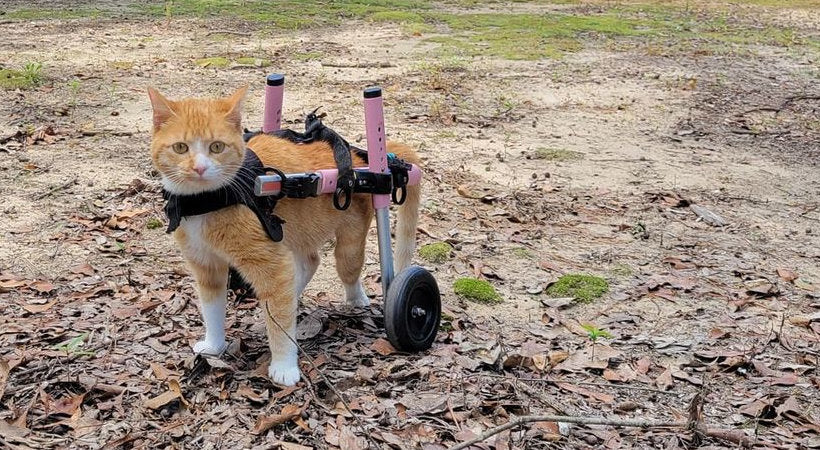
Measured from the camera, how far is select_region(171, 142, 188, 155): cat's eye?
10.8 ft

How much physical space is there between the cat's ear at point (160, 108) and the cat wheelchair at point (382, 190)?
0.50 m

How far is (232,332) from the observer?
4.04m

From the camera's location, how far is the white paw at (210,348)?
368 centimetres

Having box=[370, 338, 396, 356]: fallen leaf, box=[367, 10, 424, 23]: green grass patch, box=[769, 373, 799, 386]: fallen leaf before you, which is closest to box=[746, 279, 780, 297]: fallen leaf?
box=[769, 373, 799, 386]: fallen leaf

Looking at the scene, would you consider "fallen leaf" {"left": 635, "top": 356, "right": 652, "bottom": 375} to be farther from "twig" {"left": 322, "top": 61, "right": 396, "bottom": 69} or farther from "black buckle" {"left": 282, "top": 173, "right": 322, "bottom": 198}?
"twig" {"left": 322, "top": 61, "right": 396, "bottom": 69}

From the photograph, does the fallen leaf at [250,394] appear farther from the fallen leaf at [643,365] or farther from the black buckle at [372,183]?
the fallen leaf at [643,365]

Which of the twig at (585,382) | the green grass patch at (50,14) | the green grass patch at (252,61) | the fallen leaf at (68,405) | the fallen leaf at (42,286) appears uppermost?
the green grass patch at (50,14)

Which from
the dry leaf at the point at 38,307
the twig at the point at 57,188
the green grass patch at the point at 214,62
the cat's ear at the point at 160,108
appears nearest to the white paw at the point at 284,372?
the cat's ear at the point at 160,108

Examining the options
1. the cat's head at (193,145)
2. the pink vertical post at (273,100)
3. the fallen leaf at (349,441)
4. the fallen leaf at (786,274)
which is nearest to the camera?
the fallen leaf at (349,441)

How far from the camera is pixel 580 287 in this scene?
4852 millimetres

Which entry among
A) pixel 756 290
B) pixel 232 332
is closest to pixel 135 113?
pixel 232 332

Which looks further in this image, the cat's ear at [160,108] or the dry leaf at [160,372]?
the dry leaf at [160,372]

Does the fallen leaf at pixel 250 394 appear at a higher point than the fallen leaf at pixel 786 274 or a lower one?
higher

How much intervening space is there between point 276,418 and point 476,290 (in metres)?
1.80
